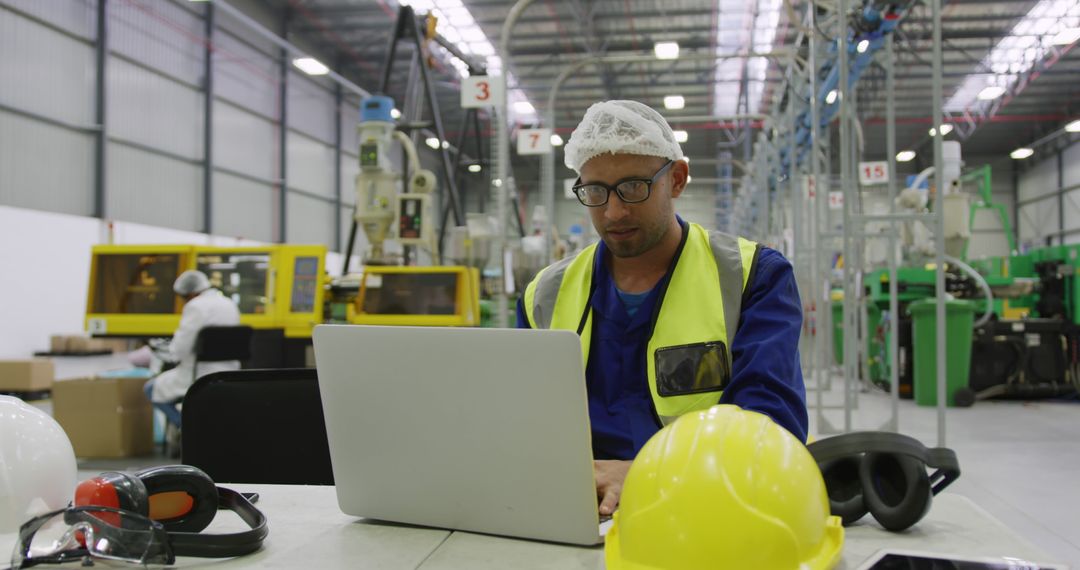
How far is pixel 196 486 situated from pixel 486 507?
0.43 meters

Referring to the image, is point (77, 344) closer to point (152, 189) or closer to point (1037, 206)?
point (152, 189)

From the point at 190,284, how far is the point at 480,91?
2.42 metres

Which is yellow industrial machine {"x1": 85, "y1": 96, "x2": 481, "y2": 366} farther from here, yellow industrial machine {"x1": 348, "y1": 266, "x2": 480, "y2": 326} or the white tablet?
the white tablet

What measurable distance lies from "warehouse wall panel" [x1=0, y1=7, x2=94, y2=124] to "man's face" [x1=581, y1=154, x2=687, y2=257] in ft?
30.7

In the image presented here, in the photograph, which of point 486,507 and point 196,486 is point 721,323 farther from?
point 196,486

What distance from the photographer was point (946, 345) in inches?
228

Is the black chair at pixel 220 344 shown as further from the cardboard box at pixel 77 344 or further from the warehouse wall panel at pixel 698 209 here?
the warehouse wall panel at pixel 698 209

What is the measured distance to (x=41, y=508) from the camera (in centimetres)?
104

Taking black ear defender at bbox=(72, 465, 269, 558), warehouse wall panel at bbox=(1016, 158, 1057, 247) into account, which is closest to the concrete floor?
black ear defender at bbox=(72, 465, 269, 558)

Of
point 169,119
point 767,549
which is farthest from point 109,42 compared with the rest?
point 767,549

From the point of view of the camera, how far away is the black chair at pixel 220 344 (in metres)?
4.25

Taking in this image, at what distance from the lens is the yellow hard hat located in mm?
757

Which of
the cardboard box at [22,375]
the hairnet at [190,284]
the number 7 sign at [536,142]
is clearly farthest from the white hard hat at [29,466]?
the cardboard box at [22,375]

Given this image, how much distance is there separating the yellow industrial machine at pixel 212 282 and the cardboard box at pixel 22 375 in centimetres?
257
